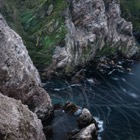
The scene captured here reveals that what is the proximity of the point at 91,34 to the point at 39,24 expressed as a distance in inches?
848

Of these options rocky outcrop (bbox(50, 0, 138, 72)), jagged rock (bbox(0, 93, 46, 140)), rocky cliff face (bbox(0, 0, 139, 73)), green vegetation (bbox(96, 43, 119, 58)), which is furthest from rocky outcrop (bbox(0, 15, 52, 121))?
green vegetation (bbox(96, 43, 119, 58))

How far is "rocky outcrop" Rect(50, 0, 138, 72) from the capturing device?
366 ft

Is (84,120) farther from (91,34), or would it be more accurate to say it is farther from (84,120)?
(91,34)

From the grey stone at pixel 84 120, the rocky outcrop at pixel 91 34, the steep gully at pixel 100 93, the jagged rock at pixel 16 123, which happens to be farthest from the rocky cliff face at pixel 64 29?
the jagged rock at pixel 16 123

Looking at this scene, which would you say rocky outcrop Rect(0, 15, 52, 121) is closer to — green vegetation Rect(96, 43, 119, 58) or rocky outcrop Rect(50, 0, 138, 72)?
rocky outcrop Rect(50, 0, 138, 72)

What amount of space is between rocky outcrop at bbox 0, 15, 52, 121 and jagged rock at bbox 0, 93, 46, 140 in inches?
482

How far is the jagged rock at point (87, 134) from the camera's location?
61759 millimetres

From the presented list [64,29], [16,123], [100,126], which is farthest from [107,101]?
[16,123]

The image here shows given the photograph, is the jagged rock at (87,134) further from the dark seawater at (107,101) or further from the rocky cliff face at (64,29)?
the rocky cliff face at (64,29)

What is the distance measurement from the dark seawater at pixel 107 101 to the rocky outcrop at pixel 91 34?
1006 centimetres

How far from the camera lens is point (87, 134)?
62719 mm

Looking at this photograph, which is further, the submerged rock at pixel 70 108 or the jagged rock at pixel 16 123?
the submerged rock at pixel 70 108

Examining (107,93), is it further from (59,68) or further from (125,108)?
(59,68)

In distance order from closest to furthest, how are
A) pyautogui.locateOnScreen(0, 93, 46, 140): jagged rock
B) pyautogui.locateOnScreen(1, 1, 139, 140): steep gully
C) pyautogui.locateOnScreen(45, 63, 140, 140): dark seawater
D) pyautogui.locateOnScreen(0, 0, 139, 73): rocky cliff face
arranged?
pyautogui.locateOnScreen(0, 93, 46, 140): jagged rock < pyautogui.locateOnScreen(1, 1, 139, 140): steep gully < pyautogui.locateOnScreen(45, 63, 140, 140): dark seawater < pyautogui.locateOnScreen(0, 0, 139, 73): rocky cliff face
